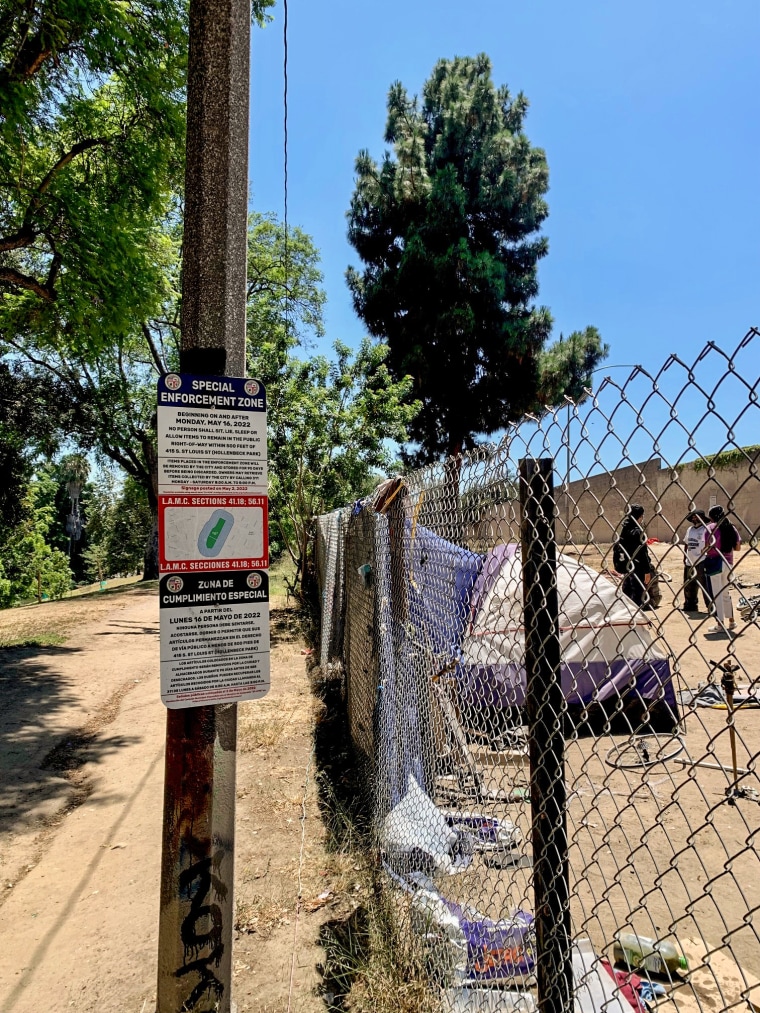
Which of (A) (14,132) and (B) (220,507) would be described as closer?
(B) (220,507)

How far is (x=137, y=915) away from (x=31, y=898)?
663mm

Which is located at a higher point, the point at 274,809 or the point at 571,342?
the point at 571,342

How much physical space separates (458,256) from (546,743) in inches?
809

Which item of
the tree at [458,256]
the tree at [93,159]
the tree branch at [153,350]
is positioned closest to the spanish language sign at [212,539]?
the tree at [93,159]

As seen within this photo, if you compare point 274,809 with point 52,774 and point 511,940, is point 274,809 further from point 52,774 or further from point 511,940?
point 511,940

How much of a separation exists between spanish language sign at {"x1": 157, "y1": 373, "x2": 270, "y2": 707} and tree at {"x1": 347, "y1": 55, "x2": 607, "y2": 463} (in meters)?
18.9

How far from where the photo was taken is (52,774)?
5.27 m

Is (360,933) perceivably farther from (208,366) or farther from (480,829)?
(208,366)

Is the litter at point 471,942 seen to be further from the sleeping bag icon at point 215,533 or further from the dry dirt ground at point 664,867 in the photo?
the sleeping bag icon at point 215,533

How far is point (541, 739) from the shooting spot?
64.6 inches

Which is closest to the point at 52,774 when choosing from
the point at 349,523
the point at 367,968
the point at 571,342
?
the point at 349,523

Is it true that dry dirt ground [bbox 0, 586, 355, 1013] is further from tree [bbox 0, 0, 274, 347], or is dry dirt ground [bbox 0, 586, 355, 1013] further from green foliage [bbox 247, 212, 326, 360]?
green foliage [bbox 247, 212, 326, 360]

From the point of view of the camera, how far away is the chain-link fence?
138cm

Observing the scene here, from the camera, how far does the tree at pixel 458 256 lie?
68.2 feet
